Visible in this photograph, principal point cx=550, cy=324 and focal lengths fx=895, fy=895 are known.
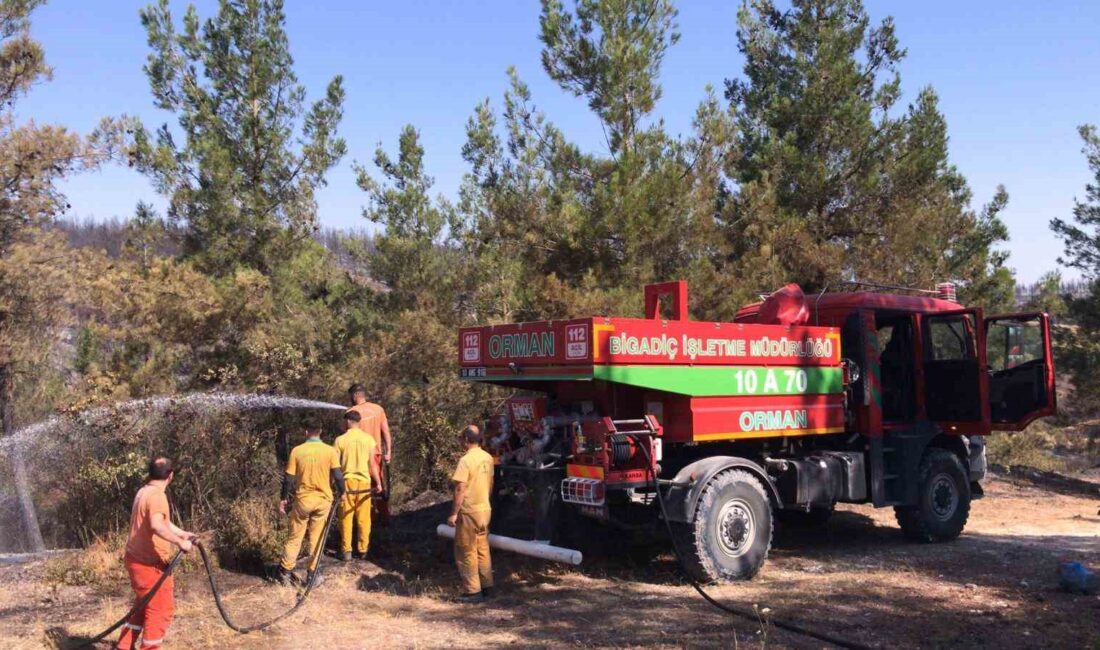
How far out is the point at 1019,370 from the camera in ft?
33.4

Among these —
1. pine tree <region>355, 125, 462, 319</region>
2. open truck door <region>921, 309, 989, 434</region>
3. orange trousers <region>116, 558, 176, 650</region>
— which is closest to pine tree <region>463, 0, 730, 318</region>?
pine tree <region>355, 125, 462, 319</region>

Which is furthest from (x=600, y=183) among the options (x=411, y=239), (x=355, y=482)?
(x=355, y=482)

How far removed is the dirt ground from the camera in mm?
6363

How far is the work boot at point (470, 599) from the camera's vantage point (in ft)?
24.8

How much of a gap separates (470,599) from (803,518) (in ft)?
17.8

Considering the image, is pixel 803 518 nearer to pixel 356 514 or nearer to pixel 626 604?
pixel 626 604

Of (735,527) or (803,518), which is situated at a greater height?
(735,527)

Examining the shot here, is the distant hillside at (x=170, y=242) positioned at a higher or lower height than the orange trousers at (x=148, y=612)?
higher

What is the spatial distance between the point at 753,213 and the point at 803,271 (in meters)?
1.34

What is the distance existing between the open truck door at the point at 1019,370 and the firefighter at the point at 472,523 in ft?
20.1

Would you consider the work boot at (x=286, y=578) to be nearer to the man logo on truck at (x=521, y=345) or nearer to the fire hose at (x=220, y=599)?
the fire hose at (x=220, y=599)

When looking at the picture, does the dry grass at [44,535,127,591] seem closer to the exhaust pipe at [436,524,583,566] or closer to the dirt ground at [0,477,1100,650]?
the dirt ground at [0,477,1100,650]

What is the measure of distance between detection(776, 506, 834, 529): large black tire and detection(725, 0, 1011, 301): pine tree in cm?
542

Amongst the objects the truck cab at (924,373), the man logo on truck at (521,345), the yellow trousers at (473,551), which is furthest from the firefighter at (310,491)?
the truck cab at (924,373)
